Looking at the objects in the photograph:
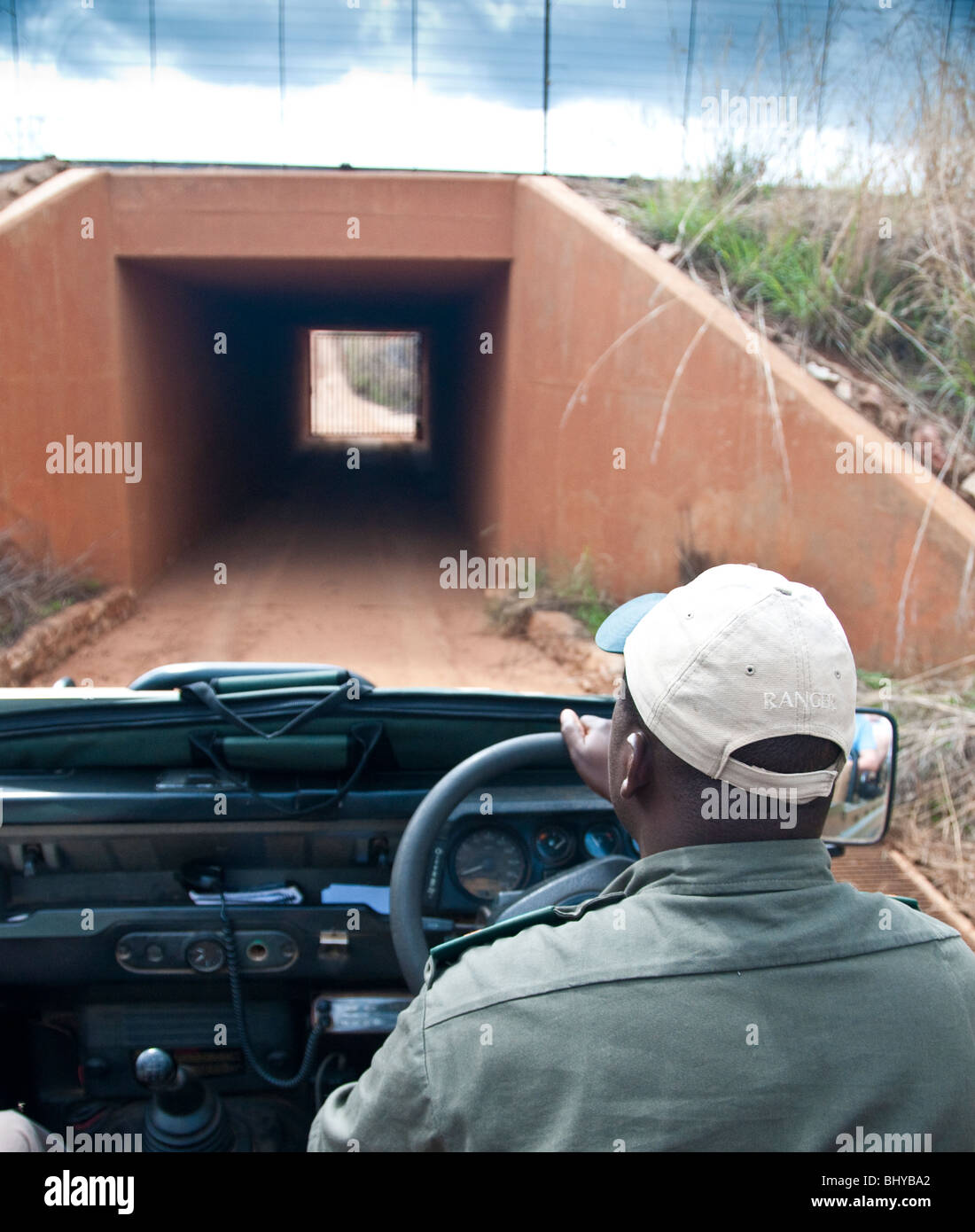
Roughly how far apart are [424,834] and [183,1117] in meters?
0.80

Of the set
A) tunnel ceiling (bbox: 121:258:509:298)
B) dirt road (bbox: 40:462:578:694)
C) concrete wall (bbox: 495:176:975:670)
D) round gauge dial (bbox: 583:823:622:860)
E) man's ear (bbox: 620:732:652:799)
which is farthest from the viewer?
tunnel ceiling (bbox: 121:258:509:298)

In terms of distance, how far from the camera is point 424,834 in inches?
74.2

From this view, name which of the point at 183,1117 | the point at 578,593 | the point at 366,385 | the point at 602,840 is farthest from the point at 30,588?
the point at 366,385

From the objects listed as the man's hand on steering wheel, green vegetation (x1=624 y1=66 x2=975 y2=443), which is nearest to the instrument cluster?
the man's hand on steering wheel

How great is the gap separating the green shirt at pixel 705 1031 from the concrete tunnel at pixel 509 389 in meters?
4.93

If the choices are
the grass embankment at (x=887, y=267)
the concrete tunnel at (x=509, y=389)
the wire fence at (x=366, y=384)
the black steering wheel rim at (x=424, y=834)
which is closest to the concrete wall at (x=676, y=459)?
the concrete tunnel at (x=509, y=389)

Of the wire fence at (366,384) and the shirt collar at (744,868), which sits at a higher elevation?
the shirt collar at (744,868)

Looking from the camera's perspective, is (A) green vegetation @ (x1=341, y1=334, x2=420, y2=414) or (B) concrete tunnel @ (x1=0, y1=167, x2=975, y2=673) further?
(A) green vegetation @ (x1=341, y1=334, x2=420, y2=414)

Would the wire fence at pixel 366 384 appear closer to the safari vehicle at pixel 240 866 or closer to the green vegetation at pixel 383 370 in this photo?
the green vegetation at pixel 383 370

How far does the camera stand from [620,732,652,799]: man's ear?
126 cm

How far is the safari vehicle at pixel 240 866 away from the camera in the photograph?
2.26 m

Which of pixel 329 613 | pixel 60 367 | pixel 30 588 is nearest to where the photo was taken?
pixel 30 588

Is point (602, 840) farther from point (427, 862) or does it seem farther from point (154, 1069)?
point (154, 1069)

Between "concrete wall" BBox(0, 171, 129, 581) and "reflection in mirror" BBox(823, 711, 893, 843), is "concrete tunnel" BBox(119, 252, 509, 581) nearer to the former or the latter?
"concrete wall" BBox(0, 171, 129, 581)
